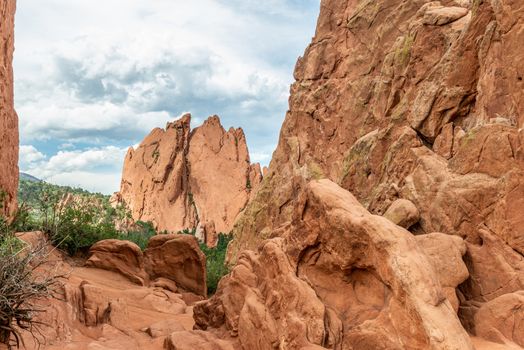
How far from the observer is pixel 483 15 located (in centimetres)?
1964

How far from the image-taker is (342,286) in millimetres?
13836

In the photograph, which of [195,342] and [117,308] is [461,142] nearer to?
[195,342]

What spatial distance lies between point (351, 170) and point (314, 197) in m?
15.7

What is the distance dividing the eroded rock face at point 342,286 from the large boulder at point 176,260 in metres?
13.4

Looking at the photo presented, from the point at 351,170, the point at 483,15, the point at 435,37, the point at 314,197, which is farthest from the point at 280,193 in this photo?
the point at 314,197

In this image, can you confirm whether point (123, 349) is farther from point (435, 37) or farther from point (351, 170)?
point (435, 37)

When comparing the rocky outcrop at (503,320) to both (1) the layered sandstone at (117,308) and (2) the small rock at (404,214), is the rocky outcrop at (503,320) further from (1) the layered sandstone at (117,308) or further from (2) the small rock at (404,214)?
(1) the layered sandstone at (117,308)

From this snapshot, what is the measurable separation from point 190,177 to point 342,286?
81.4m

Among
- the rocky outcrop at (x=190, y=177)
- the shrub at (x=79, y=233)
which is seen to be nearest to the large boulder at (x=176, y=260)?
the shrub at (x=79, y=233)

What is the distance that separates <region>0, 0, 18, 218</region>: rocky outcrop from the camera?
28391 millimetres

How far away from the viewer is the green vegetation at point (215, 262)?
3859 centimetres

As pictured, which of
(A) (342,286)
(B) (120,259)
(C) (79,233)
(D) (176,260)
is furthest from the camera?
(C) (79,233)

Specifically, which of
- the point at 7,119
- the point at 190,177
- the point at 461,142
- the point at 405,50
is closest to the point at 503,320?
the point at 461,142

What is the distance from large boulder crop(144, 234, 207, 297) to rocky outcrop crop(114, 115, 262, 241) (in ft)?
186
